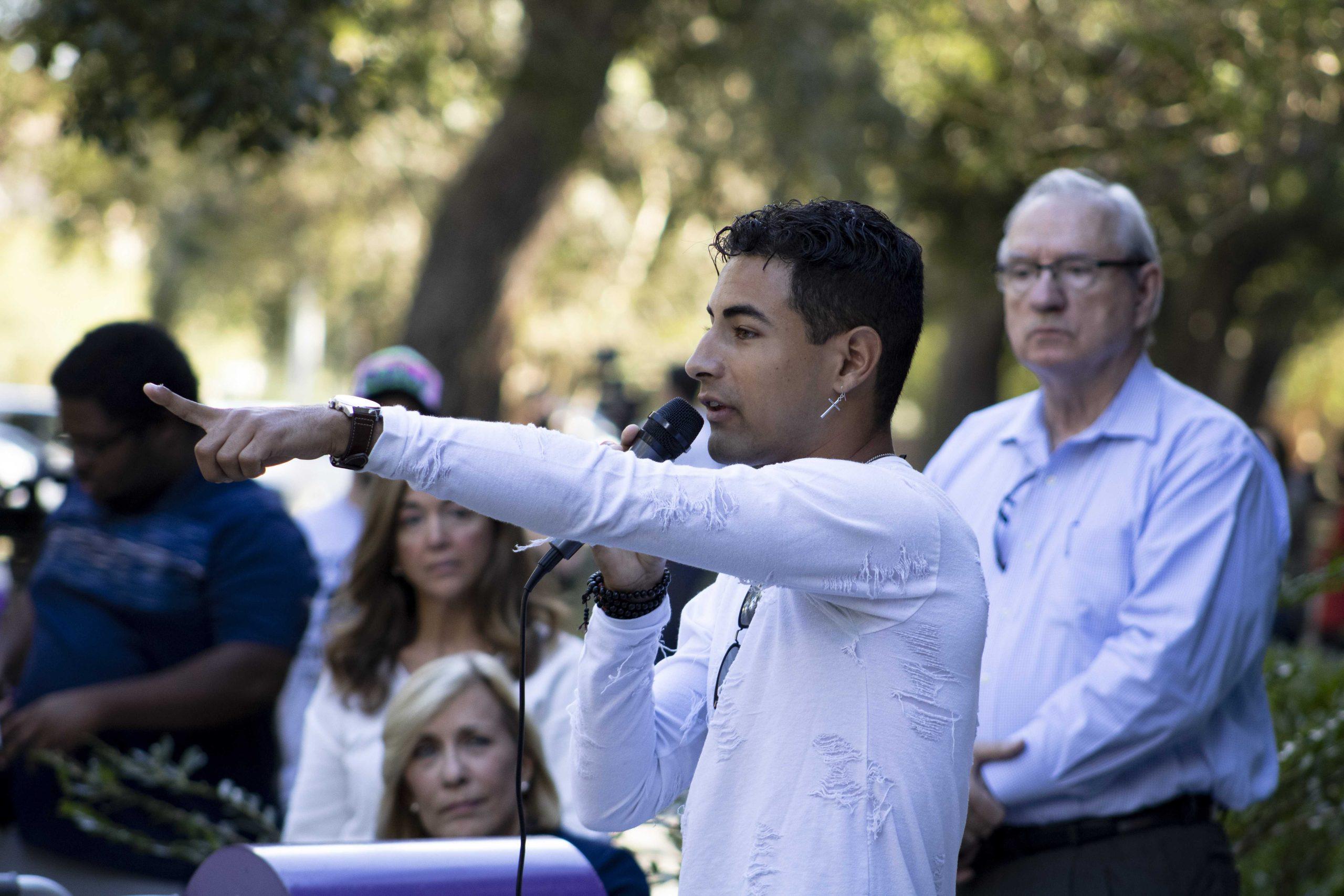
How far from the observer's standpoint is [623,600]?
2141mm

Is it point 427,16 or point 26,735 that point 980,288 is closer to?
point 427,16

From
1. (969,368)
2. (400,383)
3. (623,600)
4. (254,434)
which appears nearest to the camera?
(254,434)

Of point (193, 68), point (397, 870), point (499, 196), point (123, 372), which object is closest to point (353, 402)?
point (397, 870)

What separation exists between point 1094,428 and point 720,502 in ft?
5.99

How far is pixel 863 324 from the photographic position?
2.09m

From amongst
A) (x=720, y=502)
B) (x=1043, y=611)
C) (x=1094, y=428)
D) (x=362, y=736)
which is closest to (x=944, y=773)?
(x=720, y=502)

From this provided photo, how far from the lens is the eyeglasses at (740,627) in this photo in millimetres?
2164

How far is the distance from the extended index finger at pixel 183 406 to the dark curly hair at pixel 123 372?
247cm

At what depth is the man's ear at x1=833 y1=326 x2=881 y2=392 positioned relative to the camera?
2.08m

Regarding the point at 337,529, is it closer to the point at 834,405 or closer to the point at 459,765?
the point at 459,765

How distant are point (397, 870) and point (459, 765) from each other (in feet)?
4.27

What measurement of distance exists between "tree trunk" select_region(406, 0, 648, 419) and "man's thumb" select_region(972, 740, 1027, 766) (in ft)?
21.1

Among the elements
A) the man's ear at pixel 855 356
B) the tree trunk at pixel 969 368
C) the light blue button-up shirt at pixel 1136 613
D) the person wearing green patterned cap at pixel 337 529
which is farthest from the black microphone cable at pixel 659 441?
the tree trunk at pixel 969 368

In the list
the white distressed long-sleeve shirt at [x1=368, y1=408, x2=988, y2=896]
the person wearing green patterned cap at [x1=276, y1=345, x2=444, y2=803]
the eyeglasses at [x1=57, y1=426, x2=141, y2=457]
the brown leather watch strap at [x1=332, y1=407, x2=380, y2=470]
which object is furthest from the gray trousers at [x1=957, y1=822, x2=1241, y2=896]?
the eyeglasses at [x1=57, y1=426, x2=141, y2=457]
